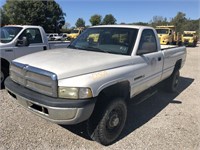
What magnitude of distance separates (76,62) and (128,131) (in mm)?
1670

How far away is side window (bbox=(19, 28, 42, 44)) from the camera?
22.7 feet

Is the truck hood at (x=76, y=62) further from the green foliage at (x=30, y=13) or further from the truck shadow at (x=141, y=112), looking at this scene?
the green foliage at (x=30, y=13)

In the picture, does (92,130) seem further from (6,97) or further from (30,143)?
(6,97)

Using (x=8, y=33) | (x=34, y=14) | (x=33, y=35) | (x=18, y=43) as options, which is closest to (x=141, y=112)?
(x=18, y=43)

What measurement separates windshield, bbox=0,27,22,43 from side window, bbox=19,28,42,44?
0.76 ft

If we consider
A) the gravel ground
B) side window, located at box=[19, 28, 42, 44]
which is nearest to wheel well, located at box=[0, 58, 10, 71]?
side window, located at box=[19, 28, 42, 44]

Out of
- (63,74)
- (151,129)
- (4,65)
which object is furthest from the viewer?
(4,65)

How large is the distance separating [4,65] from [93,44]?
3.32m

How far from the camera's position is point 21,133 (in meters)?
3.67

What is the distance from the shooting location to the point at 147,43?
4480 mm

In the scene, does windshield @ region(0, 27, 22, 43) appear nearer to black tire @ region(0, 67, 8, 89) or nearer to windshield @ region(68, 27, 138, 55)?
black tire @ region(0, 67, 8, 89)

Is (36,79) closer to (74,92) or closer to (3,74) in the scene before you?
(74,92)

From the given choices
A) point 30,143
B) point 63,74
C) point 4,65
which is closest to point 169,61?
point 63,74

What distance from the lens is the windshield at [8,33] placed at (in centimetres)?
663
